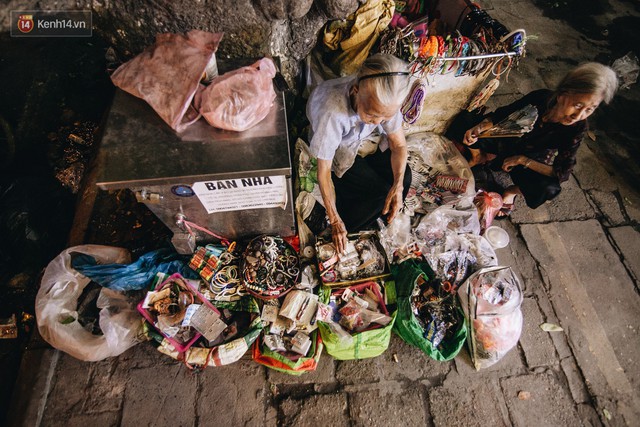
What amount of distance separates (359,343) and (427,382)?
0.72 metres

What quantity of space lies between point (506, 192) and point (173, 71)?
10.8ft

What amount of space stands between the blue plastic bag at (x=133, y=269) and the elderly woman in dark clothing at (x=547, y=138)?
3020mm

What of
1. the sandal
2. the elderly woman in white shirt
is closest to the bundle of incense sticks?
the sandal

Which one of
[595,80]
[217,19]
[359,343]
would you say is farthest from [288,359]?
[595,80]

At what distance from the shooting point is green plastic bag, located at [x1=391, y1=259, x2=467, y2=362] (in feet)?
8.39

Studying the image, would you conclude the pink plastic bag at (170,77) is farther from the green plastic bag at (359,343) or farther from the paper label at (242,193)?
the green plastic bag at (359,343)

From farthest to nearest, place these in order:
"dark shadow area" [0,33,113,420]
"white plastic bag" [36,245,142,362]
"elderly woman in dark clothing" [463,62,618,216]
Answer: "dark shadow area" [0,33,113,420], "elderly woman in dark clothing" [463,62,618,216], "white plastic bag" [36,245,142,362]

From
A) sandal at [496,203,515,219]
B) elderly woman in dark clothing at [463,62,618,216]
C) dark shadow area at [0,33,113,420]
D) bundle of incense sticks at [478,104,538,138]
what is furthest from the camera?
sandal at [496,203,515,219]

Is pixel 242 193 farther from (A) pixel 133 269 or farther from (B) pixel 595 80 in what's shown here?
(B) pixel 595 80

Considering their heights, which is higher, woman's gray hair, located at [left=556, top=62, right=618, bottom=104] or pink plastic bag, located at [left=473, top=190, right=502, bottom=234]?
woman's gray hair, located at [left=556, top=62, right=618, bottom=104]

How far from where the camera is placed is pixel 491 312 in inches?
103

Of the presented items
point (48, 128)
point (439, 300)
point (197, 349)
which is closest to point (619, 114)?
point (439, 300)

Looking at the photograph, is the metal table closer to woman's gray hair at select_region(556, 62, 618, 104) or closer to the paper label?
the paper label

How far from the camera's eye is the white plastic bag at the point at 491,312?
2.63 meters
